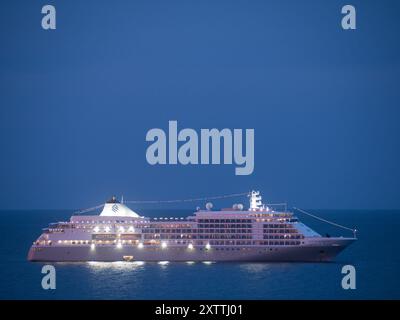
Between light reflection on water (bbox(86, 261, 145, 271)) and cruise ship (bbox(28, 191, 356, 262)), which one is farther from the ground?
cruise ship (bbox(28, 191, 356, 262))

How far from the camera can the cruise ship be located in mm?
65062

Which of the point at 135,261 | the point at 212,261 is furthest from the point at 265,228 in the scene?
the point at 135,261

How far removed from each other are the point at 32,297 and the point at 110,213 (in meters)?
15.9

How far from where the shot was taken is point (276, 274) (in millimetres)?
59750

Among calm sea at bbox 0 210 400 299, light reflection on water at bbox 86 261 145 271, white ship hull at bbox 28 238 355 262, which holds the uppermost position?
white ship hull at bbox 28 238 355 262

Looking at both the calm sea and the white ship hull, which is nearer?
the calm sea

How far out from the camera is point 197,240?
65.1 m
